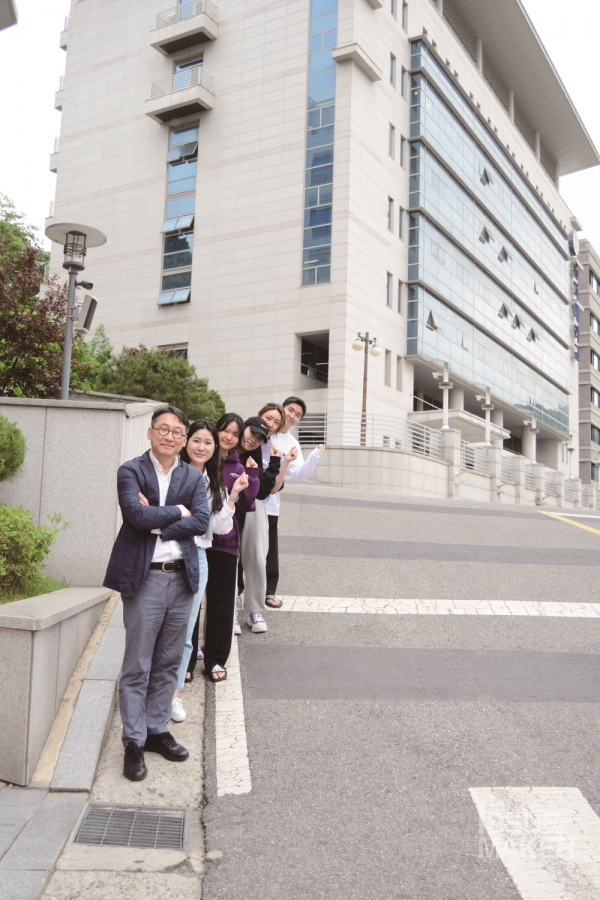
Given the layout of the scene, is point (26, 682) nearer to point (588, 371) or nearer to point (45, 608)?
point (45, 608)

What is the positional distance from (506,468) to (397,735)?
3184 centimetres

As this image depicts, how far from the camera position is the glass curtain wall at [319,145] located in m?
35.3

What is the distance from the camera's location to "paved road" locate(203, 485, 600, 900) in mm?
3000

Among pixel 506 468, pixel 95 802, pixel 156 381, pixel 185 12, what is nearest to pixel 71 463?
pixel 95 802

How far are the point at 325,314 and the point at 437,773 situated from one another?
31810mm

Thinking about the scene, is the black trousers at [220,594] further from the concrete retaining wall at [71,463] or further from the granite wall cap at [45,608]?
the concrete retaining wall at [71,463]

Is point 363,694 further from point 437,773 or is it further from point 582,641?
point 582,641

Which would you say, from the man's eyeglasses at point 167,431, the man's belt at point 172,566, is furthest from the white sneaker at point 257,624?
the man's eyeglasses at point 167,431

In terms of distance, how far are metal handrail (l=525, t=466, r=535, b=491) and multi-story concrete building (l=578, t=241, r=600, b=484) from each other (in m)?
38.0

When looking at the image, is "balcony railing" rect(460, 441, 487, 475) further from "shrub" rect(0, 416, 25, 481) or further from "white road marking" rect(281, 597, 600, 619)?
"shrub" rect(0, 416, 25, 481)

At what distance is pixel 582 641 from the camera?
20.1 feet

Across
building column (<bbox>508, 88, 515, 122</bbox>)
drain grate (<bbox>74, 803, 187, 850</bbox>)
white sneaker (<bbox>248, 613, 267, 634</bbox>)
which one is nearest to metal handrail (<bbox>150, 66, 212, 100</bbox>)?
building column (<bbox>508, 88, 515, 122</bbox>)

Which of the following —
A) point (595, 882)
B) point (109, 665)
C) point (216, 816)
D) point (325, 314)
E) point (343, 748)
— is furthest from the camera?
point (325, 314)

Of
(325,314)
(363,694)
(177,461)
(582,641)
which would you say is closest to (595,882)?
(363,694)
